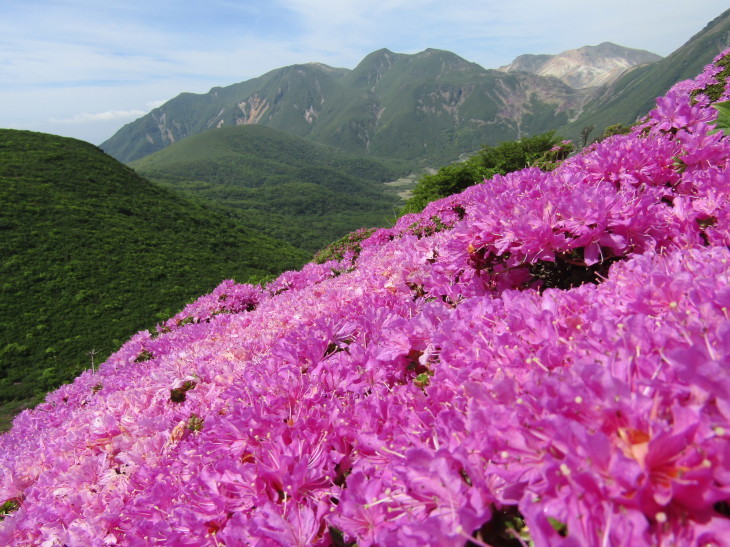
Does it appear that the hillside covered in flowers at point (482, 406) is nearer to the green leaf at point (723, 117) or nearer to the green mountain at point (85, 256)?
the green leaf at point (723, 117)

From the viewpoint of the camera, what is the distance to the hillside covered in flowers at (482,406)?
100cm

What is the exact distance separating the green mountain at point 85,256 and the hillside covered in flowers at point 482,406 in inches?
694

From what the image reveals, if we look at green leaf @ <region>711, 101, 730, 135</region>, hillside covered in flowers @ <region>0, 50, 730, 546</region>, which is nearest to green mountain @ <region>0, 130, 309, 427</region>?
hillside covered in flowers @ <region>0, 50, 730, 546</region>

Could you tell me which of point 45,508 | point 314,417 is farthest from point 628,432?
point 45,508

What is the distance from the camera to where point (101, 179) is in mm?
59031

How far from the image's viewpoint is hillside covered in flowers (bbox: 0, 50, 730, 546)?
1000 millimetres

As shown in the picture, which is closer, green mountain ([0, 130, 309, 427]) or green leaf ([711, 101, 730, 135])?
green leaf ([711, 101, 730, 135])

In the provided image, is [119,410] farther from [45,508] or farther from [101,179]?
[101,179]

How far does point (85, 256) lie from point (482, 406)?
50476 millimetres

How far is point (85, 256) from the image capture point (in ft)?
139

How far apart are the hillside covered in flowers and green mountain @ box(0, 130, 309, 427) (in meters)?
17.6

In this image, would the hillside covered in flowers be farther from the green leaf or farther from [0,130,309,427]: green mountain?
[0,130,309,427]: green mountain

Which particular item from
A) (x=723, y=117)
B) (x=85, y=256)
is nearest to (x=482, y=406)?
(x=723, y=117)

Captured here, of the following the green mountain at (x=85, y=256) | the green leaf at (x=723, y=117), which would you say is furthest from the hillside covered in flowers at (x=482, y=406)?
the green mountain at (x=85, y=256)
